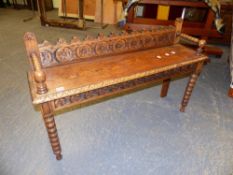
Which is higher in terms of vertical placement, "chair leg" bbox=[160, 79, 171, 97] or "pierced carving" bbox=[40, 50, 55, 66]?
"pierced carving" bbox=[40, 50, 55, 66]

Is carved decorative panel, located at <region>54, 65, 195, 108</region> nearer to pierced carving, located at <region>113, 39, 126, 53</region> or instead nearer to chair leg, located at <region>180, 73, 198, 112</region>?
chair leg, located at <region>180, 73, 198, 112</region>

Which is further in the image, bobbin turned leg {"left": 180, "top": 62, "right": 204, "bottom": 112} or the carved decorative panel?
bobbin turned leg {"left": 180, "top": 62, "right": 204, "bottom": 112}

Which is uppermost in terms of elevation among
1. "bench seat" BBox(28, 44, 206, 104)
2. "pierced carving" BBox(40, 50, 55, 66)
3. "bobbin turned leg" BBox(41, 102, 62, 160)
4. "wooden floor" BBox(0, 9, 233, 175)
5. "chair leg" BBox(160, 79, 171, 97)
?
"pierced carving" BBox(40, 50, 55, 66)

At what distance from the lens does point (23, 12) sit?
186 inches

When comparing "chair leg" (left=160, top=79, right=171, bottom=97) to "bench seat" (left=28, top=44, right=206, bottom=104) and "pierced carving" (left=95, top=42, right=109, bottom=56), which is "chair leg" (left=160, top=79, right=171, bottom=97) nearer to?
"bench seat" (left=28, top=44, right=206, bottom=104)

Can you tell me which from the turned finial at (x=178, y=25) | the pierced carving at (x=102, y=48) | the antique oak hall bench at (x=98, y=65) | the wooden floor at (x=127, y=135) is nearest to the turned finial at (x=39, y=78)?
the antique oak hall bench at (x=98, y=65)

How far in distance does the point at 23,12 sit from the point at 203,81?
451cm

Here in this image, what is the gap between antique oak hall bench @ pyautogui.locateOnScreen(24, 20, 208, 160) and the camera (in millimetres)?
973

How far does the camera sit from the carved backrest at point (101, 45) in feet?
3.65

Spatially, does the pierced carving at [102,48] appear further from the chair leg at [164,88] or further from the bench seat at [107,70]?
the chair leg at [164,88]

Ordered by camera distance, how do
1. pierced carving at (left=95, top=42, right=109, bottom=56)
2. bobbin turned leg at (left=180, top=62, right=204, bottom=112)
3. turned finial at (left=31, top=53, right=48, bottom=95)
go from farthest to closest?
bobbin turned leg at (left=180, top=62, right=204, bottom=112) → pierced carving at (left=95, top=42, right=109, bottom=56) → turned finial at (left=31, top=53, right=48, bottom=95)

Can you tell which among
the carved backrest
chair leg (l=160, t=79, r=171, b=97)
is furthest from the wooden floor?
the carved backrest

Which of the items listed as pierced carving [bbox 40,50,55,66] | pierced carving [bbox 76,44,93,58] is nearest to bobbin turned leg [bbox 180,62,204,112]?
pierced carving [bbox 76,44,93,58]

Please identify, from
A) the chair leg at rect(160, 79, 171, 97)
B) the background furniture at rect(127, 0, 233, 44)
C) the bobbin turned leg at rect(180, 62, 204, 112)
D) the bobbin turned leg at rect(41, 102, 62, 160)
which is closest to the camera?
the bobbin turned leg at rect(41, 102, 62, 160)
